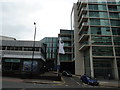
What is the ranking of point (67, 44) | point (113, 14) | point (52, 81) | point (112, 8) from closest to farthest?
1. point (52, 81)
2. point (113, 14)
3. point (112, 8)
4. point (67, 44)

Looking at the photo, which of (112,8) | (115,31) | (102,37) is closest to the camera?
(102,37)

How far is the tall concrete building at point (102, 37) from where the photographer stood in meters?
37.7

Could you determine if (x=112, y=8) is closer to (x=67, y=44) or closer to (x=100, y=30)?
(x=100, y=30)

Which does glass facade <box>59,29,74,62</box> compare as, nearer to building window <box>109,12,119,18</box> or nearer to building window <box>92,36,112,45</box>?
building window <box>92,36,112,45</box>

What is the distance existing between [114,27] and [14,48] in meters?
33.9

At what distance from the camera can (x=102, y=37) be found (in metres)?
39.5

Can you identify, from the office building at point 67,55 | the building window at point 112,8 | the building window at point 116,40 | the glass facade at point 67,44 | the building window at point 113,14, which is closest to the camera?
the building window at point 116,40

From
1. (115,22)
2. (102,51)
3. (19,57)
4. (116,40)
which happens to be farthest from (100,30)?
(19,57)

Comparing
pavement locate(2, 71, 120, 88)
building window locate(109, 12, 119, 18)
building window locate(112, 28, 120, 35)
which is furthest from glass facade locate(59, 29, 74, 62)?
pavement locate(2, 71, 120, 88)

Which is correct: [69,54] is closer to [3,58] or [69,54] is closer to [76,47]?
[76,47]

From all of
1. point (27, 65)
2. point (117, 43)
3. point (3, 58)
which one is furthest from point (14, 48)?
point (117, 43)

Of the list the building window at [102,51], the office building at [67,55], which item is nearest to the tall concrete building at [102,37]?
the building window at [102,51]

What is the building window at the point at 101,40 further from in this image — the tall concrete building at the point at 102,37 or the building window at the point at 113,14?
the building window at the point at 113,14

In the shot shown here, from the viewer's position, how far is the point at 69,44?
59.8 meters
